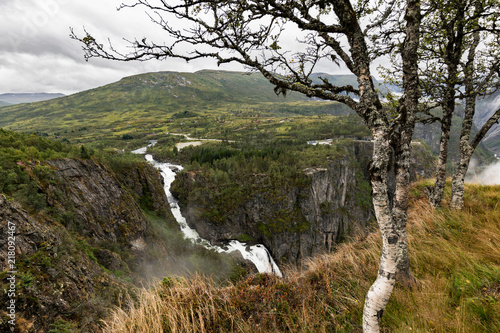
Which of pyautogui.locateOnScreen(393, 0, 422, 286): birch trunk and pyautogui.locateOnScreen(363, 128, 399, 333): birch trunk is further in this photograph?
pyautogui.locateOnScreen(393, 0, 422, 286): birch trunk

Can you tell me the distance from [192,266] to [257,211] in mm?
20455

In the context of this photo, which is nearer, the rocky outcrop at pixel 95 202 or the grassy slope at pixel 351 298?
the grassy slope at pixel 351 298

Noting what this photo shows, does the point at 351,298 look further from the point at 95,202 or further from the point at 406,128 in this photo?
the point at 95,202

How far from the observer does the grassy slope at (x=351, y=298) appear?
132 inches

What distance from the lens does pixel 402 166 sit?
12.6ft

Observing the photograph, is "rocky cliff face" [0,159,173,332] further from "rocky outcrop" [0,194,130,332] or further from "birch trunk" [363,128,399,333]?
"birch trunk" [363,128,399,333]

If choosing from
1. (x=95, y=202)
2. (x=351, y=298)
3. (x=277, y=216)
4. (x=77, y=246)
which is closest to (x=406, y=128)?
(x=351, y=298)

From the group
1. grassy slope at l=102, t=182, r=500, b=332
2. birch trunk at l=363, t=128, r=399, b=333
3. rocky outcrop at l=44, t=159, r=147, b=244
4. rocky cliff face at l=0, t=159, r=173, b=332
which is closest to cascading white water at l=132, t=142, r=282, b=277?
rocky cliff face at l=0, t=159, r=173, b=332

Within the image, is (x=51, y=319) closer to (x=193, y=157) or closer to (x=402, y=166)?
(x=402, y=166)

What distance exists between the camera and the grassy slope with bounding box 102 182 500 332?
3.35 meters

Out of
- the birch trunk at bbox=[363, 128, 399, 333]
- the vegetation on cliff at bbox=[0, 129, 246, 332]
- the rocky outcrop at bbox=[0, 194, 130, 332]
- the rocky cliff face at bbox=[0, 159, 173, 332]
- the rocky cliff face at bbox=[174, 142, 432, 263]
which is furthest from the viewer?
the rocky cliff face at bbox=[174, 142, 432, 263]

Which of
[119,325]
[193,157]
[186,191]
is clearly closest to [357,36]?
[119,325]

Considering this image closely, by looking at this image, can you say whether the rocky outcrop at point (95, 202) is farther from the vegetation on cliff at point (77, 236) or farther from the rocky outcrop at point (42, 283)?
the rocky outcrop at point (42, 283)

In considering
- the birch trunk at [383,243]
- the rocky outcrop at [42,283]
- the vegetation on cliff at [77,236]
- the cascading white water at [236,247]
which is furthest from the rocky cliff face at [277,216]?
the birch trunk at [383,243]
